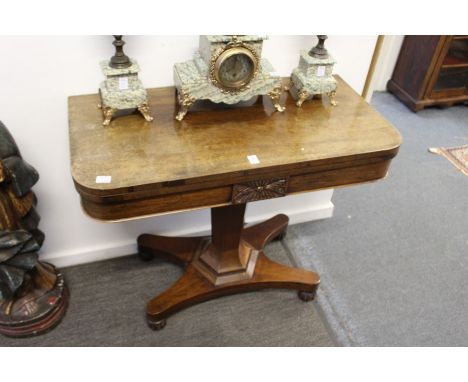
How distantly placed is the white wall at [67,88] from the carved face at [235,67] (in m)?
0.20

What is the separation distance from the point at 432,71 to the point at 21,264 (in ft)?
9.33

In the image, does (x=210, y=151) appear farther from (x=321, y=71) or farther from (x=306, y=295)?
(x=306, y=295)

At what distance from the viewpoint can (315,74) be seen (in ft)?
4.27

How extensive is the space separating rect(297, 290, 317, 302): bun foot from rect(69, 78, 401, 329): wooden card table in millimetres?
481

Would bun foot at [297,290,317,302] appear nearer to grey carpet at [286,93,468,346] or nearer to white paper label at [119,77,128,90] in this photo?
grey carpet at [286,93,468,346]

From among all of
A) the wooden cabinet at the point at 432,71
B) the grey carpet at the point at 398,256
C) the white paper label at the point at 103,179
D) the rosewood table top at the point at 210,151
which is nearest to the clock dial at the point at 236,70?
the rosewood table top at the point at 210,151

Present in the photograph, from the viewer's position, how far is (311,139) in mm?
1163

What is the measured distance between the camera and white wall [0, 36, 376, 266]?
1.20m

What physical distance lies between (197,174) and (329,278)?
1.02m

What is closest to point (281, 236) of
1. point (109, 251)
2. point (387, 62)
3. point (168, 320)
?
point (168, 320)

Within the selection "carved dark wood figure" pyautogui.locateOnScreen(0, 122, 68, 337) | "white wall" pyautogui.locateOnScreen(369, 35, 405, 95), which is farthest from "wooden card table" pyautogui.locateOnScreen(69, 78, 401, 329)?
"white wall" pyautogui.locateOnScreen(369, 35, 405, 95)

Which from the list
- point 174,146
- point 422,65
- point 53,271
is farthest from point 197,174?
point 422,65

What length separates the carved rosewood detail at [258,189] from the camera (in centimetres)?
109

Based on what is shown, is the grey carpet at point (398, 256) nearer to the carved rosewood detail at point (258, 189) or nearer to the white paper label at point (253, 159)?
the carved rosewood detail at point (258, 189)
